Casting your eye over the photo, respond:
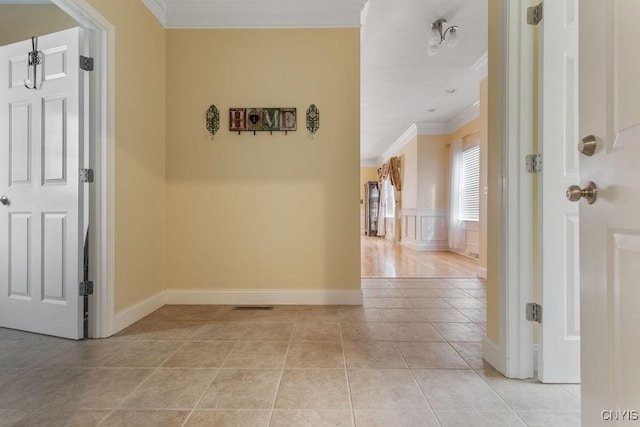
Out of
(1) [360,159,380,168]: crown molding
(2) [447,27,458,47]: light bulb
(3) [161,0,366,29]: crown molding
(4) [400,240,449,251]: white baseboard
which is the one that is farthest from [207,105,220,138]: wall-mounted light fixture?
(1) [360,159,380,168]: crown molding

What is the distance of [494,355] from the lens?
160cm

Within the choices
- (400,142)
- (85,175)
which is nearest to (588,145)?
(85,175)

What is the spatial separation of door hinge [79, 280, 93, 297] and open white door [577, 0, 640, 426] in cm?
256

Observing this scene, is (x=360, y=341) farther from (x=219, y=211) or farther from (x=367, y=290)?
(x=219, y=211)

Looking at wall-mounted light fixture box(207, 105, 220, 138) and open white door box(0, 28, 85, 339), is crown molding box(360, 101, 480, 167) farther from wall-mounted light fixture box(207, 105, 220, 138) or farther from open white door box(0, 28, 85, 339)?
open white door box(0, 28, 85, 339)

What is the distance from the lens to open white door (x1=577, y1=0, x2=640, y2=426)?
0.68 metres

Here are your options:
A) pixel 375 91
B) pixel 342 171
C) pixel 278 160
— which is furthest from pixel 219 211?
pixel 375 91

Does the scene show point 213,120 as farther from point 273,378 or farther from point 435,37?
point 435,37

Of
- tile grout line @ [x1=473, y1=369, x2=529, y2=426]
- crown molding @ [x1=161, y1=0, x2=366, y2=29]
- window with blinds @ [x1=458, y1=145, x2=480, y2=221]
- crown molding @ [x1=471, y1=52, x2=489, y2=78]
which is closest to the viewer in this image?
tile grout line @ [x1=473, y1=369, x2=529, y2=426]

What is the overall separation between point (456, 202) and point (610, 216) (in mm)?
5852

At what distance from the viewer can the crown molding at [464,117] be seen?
537cm

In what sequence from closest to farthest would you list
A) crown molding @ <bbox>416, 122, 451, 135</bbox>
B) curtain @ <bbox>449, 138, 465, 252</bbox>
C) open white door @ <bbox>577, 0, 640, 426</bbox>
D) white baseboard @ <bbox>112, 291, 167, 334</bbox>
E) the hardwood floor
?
open white door @ <bbox>577, 0, 640, 426</bbox> → white baseboard @ <bbox>112, 291, 167, 334</bbox> → the hardwood floor → curtain @ <bbox>449, 138, 465, 252</bbox> → crown molding @ <bbox>416, 122, 451, 135</bbox>

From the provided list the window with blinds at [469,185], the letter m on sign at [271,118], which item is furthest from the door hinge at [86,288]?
the window with blinds at [469,185]

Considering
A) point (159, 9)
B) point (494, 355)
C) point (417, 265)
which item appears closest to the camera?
point (494, 355)
